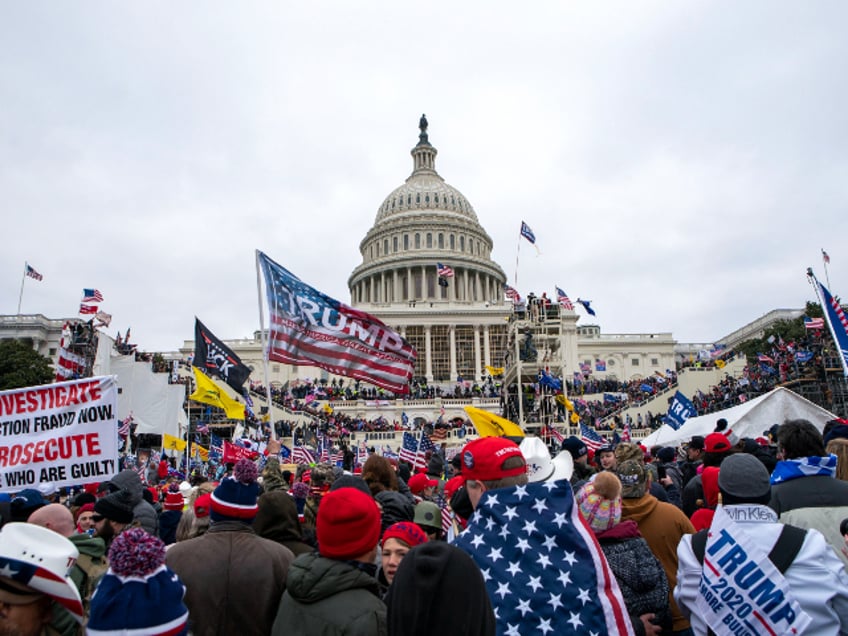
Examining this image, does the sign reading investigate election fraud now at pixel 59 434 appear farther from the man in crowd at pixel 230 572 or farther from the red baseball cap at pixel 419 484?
the red baseball cap at pixel 419 484

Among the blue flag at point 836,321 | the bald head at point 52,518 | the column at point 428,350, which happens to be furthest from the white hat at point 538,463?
the column at point 428,350

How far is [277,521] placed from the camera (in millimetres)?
4926

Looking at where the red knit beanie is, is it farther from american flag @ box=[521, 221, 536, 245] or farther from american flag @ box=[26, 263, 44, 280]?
american flag @ box=[26, 263, 44, 280]

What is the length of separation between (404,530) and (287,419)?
45317 millimetres

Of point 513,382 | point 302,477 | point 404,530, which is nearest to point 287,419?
point 513,382

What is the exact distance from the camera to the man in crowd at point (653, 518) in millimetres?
4730

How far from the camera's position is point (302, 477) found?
9016 mm

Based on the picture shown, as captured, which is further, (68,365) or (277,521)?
(68,365)

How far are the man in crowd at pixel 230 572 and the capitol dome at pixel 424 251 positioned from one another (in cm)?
8172

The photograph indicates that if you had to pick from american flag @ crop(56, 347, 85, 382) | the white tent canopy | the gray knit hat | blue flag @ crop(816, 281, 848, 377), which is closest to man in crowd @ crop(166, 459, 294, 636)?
the gray knit hat

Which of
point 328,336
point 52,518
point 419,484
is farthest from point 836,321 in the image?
point 52,518

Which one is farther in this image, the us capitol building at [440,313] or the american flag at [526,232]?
the us capitol building at [440,313]

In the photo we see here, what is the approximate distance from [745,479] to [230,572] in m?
3.02

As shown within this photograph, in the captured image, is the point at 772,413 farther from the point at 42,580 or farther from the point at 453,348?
the point at 453,348
